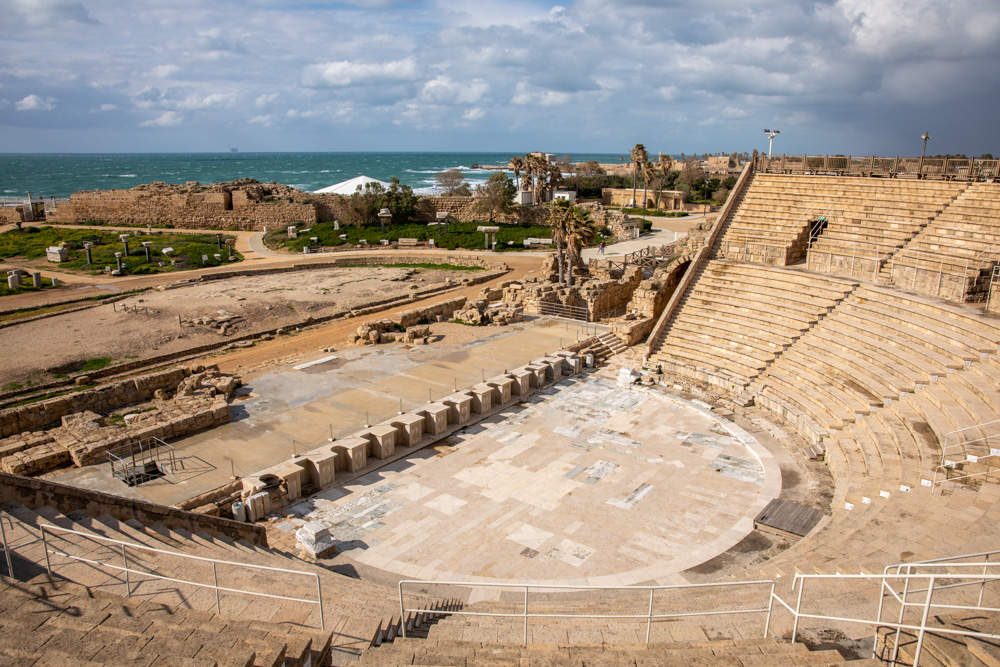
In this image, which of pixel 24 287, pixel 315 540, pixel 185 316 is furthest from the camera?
pixel 24 287

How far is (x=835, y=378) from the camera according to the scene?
1908cm

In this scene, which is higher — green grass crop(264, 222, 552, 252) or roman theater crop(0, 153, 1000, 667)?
green grass crop(264, 222, 552, 252)

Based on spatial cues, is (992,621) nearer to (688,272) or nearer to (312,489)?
(312,489)

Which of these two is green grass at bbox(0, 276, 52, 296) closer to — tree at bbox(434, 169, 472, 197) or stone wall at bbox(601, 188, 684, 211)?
tree at bbox(434, 169, 472, 197)

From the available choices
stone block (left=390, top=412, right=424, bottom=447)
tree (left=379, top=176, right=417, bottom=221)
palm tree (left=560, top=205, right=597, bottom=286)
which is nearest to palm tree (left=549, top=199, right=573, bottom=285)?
palm tree (left=560, top=205, right=597, bottom=286)

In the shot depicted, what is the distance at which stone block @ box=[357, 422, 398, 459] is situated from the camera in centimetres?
1642

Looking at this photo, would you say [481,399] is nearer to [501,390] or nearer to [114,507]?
[501,390]

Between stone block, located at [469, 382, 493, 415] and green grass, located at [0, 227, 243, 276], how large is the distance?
33.5m

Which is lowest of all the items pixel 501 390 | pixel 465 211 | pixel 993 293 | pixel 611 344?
pixel 501 390

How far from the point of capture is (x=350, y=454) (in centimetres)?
1571

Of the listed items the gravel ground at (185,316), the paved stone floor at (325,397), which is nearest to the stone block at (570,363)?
the paved stone floor at (325,397)

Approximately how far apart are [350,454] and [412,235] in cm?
4116

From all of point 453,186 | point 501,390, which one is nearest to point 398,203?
point 453,186

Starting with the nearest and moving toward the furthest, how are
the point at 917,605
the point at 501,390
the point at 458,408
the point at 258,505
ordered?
the point at 917,605, the point at 258,505, the point at 458,408, the point at 501,390
